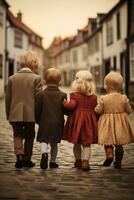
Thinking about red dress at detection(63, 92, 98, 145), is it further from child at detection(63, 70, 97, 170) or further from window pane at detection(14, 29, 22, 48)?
window pane at detection(14, 29, 22, 48)

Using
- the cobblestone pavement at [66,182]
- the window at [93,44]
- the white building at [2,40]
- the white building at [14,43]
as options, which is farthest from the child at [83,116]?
the window at [93,44]

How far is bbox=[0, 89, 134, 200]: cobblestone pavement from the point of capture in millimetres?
4441

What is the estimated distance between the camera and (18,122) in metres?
6.04

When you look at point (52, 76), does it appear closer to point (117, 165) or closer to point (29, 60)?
point (29, 60)

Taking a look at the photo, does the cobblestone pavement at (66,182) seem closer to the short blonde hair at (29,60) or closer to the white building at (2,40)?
the short blonde hair at (29,60)

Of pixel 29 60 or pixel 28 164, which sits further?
pixel 29 60

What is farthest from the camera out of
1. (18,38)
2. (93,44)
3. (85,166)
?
(93,44)

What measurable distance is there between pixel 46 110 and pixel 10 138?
3.14 m

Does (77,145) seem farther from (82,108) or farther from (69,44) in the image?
(69,44)

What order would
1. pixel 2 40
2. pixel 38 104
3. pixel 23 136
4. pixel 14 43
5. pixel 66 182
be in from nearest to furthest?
pixel 66 182, pixel 38 104, pixel 23 136, pixel 2 40, pixel 14 43

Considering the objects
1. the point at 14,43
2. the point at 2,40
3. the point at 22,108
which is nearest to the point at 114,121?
the point at 22,108

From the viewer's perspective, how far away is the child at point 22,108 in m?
5.94

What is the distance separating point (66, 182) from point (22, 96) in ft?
4.88

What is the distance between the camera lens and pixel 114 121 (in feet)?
19.6
